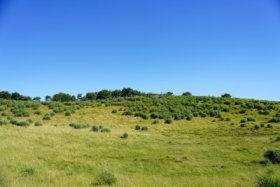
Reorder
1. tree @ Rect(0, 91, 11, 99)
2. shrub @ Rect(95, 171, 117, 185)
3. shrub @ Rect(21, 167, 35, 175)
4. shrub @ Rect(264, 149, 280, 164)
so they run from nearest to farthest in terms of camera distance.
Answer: shrub @ Rect(95, 171, 117, 185) < shrub @ Rect(21, 167, 35, 175) < shrub @ Rect(264, 149, 280, 164) < tree @ Rect(0, 91, 11, 99)

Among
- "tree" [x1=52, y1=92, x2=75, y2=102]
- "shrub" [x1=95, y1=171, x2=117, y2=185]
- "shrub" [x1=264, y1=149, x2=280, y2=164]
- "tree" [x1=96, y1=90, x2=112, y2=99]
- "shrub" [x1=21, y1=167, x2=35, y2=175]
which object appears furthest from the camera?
"tree" [x1=52, y1=92, x2=75, y2=102]

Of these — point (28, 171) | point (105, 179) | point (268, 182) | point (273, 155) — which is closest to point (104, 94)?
point (273, 155)

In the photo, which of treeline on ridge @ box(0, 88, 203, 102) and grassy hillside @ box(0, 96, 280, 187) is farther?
treeline on ridge @ box(0, 88, 203, 102)

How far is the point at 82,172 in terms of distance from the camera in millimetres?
16328

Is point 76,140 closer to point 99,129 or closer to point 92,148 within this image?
point 92,148

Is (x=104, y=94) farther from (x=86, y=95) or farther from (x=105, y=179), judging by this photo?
(x=105, y=179)

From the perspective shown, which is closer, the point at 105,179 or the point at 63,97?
the point at 105,179

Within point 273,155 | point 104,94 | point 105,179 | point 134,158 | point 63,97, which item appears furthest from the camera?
point 63,97

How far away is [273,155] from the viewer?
20.0 meters

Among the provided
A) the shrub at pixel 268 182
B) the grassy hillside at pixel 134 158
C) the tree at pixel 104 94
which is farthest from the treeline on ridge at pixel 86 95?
the shrub at pixel 268 182

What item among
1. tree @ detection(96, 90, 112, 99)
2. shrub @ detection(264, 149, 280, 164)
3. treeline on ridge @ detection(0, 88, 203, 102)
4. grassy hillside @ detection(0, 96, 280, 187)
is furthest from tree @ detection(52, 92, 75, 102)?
shrub @ detection(264, 149, 280, 164)

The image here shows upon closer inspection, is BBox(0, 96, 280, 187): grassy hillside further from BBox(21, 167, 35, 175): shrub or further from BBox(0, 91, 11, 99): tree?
BBox(0, 91, 11, 99): tree

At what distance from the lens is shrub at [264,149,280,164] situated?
19.6 metres

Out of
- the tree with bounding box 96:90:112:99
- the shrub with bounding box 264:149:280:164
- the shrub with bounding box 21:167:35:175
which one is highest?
the tree with bounding box 96:90:112:99
